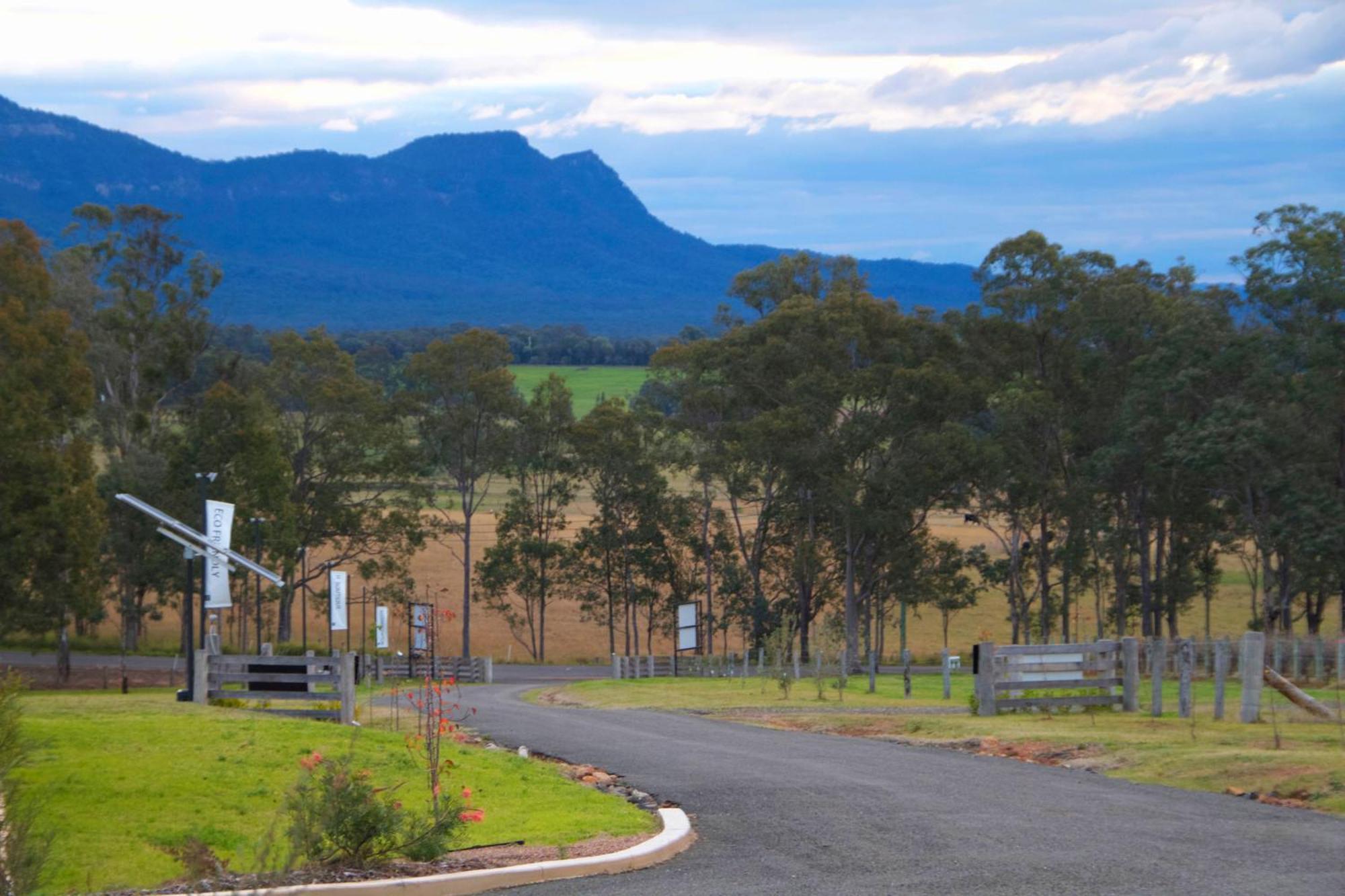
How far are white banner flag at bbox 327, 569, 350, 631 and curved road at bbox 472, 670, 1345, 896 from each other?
2687 cm

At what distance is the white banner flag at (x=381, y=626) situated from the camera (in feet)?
133

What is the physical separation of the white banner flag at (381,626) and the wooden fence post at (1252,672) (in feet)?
87.1

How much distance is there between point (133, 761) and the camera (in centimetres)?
1218

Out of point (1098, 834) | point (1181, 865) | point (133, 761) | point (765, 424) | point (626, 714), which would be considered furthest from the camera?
point (765, 424)

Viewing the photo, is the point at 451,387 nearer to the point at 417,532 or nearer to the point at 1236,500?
the point at 417,532

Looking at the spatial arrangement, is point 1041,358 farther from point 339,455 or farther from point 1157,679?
point 1157,679

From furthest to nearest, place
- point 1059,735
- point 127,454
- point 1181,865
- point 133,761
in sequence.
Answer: point 127,454
point 1059,735
point 133,761
point 1181,865

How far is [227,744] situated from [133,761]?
1620mm

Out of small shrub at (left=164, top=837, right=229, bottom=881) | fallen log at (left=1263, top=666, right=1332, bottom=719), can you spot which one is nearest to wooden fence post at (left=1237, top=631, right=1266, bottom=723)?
fallen log at (left=1263, top=666, right=1332, bottom=719)

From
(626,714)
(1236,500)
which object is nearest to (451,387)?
(1236,500)

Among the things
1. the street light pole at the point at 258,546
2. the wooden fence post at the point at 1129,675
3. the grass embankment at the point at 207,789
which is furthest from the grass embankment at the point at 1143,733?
the street light pole at the point at 258,546

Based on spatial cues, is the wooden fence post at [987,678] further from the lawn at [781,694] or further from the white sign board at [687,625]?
the white sign board at [687,625]

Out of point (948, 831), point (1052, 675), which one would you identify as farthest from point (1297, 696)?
point (948, 831)

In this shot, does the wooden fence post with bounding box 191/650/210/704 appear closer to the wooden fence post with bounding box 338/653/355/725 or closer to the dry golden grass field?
the wooden fence post with bounding box 338/653/355/725
